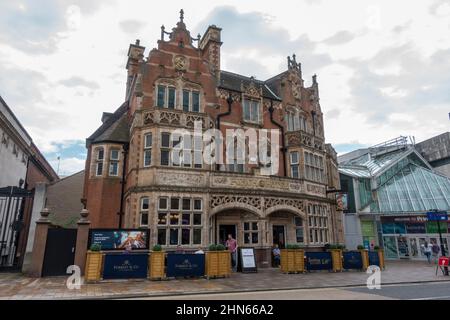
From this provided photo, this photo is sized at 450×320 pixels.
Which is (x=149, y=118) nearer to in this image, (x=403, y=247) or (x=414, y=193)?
(x=403, y=247)

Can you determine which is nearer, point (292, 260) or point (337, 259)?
point (292, 260)

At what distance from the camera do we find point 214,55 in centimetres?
2506

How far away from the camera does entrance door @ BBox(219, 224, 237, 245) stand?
68.4 ft

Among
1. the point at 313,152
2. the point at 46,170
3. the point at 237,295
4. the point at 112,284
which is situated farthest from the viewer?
the point at 46,170

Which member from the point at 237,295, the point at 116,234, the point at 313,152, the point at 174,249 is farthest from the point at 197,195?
the point at 313,152

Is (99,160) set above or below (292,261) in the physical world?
above

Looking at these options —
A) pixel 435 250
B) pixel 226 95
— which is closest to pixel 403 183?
pixel 435 250

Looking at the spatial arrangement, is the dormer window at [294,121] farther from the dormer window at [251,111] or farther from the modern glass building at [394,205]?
the modern glass building at [394,205]

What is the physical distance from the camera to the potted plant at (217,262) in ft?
50.2

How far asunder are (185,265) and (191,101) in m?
10.9

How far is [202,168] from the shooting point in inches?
759

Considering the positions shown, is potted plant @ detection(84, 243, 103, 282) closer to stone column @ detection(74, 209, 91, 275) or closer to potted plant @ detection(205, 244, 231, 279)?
Answer: stone column @ detection(74, 209, 91, 275)
